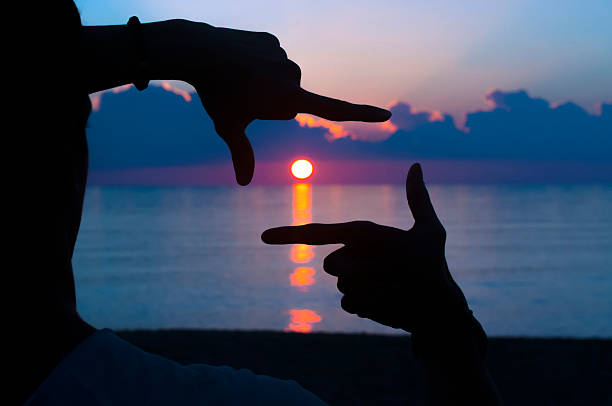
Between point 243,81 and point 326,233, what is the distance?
29cm

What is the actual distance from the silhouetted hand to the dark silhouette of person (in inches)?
2.2

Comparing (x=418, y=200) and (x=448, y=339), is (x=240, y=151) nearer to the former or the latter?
(x=418, y=200)

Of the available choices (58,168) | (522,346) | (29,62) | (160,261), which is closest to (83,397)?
(58,168)

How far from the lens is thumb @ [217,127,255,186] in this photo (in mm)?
946

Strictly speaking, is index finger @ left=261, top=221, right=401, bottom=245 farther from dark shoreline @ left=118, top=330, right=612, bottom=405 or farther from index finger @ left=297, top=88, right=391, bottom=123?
dark shoreline @ left=118, top=330, right=612, bottom=405

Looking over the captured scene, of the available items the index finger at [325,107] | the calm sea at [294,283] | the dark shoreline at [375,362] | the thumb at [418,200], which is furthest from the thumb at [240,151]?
the calm sea at [294,283]

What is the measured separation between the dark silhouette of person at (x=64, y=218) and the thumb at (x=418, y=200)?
208 mm

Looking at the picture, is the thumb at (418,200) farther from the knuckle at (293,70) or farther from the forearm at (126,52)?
the forearm at (126,52)

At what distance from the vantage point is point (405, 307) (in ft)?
3.12

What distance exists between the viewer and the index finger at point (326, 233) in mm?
840

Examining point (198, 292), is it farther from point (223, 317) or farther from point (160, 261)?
point (160, 261)

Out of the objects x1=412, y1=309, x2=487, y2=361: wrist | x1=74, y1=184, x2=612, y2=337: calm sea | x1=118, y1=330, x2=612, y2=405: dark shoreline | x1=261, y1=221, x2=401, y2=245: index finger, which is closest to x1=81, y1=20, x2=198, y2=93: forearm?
x1=261, y1=221, x2=401, y2=245: index finger

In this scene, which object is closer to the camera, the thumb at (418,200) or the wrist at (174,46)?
the wrist at (174,46)

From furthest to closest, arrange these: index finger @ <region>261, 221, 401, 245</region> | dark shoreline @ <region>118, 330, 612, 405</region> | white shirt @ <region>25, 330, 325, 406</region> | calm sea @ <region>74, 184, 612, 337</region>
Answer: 1. calm sea @ <region>74, 184, 612, 337</region>
2. dark shoreline @ <region>118, 330, 612, 405</region>
3. index finger @ <region>261, 221, 401, 245</region>
4. white shirt @ <region>25, 330, 325, 406</region>
